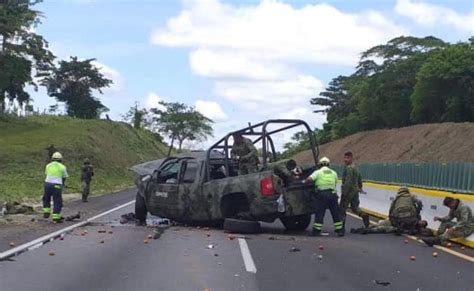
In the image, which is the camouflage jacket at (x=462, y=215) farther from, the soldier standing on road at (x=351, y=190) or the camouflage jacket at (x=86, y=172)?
the camouflage jacket at (x=86, y=172)

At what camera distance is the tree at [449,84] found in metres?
57.1

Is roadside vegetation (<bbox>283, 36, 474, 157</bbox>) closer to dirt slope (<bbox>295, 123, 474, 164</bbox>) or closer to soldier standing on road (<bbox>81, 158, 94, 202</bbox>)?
dirt slope (<bbox>295, 123, 474, 164</bbox>)

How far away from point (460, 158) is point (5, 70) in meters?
34.0

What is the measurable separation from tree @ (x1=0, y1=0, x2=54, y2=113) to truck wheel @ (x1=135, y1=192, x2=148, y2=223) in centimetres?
3880

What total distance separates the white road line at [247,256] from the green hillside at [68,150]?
18251mm

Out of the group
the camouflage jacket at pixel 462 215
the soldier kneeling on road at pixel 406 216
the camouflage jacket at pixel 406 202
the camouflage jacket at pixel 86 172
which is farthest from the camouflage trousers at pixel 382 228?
the camouflage jacket at pixel 86 172

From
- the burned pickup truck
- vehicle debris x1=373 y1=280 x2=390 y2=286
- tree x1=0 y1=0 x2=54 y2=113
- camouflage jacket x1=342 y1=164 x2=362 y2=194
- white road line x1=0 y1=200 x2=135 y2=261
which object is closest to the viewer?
vehicle debris x1=373 y1=280 x2=390 y2=286

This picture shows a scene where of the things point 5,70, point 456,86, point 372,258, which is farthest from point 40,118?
point 372,258

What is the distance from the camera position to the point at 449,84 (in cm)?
5944

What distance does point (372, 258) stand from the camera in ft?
37.9

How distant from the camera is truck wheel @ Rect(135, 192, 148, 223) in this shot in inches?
698

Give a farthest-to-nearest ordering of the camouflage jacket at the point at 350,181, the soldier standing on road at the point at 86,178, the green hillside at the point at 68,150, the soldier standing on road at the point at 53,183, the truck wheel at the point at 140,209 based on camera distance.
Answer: the green hillside at the point at 68,150 → the soldier standing on road at the point at 86,178 → the soldier standing on road at the point at 53,183 → the truck wheel at the point at 140,209 → the camouflage jacket at the point at 350,181

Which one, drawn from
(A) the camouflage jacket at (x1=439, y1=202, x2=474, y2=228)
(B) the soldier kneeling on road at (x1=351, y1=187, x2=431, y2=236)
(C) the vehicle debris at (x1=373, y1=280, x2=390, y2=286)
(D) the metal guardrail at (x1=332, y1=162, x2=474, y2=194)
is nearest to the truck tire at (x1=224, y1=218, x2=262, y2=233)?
(B) the soldier kneeling on road at (x1=351, y1=187, x2=431, y2=236)

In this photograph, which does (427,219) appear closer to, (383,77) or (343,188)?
(343,188)
